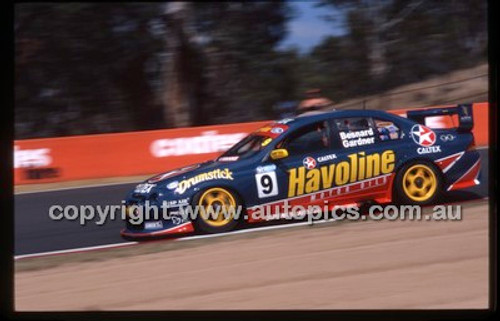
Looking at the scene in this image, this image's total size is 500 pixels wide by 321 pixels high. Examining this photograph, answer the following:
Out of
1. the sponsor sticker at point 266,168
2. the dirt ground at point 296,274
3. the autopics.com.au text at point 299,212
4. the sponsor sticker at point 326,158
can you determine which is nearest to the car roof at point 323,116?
the sponsor sticker at point 326,158

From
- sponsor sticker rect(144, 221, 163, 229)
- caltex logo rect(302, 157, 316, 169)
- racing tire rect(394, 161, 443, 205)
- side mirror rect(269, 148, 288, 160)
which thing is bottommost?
sponsor sticker rect(144, 221, 163, 229)

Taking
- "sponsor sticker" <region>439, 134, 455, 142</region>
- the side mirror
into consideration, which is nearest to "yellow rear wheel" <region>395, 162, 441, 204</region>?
"sponsor sticker" <region>439, 134, 455, 142</region>

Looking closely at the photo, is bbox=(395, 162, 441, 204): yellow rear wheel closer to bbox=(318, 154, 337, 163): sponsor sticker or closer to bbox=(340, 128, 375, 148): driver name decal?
bbox=(340, 128, 375, 148): driver name decal

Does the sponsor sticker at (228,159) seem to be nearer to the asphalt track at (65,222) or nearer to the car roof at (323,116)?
the car roof at (323,116)

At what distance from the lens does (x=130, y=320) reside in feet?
18.0

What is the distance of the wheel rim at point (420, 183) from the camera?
877cm

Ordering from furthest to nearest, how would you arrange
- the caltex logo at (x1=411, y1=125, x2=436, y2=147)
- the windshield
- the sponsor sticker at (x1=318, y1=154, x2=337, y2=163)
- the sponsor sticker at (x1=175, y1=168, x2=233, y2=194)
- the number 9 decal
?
the caltex logo at (x1=411, y1=125, x2=436, y2=147) → the windshield → the sponsor sticker at (x1=318, y1=154, x2=337, y2=163) → the number 9 decal → the sponsor sticker at (x1=175, y1=168, x2=233, y2=194)

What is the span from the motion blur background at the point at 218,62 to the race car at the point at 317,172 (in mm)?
13264

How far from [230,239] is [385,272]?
2.27 metres

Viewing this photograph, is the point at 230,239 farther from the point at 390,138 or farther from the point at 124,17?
the point at 124,17

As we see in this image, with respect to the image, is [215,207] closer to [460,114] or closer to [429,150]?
[429,150]

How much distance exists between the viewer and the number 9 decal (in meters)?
8.38

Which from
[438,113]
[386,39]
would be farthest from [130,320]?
[386,39]

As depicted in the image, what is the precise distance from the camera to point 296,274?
652 cm
